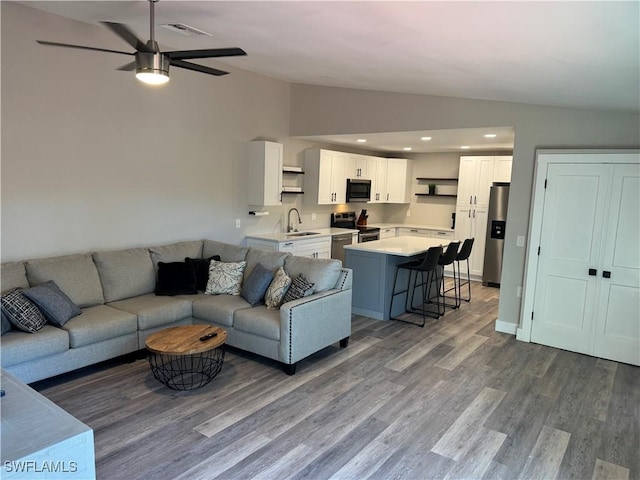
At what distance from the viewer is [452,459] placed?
8.75 feet

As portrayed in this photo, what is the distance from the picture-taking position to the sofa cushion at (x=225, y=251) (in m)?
4.88

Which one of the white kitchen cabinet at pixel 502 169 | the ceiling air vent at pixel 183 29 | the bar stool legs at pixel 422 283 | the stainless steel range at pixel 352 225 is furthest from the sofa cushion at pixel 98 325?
the white kitchen cabinet at pixel 502 169

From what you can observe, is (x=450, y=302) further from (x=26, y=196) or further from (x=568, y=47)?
(x=26, y=196)

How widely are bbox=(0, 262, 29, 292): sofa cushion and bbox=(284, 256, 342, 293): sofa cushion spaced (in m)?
2.31

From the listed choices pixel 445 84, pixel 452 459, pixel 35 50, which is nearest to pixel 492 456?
pixel 452 459

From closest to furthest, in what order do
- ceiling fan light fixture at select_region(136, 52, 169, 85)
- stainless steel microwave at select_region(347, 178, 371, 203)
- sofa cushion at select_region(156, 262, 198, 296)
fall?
ceiling fan light fixture at select_region(136, 52, 169, 85)
sofa cushion at select_region(156, 262, 198, 296)
stainless steel microwave at select_region(347, 178, 371, 203)

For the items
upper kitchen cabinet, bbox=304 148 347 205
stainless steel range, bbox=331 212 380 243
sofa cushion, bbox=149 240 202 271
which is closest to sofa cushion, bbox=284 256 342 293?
sofa cushion, bbox=149 240 202 271

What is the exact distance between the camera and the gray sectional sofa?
3.32 m

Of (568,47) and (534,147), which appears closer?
(568,47)

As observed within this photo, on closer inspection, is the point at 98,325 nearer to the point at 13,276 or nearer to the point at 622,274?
the point at 13,276

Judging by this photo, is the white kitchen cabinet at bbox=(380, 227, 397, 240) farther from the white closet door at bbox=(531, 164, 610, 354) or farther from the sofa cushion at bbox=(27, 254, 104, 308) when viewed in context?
the sofa cushion at bbox=(27, 254, 104, 308)

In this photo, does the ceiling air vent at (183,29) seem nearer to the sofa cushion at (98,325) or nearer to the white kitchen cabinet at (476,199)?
the sofa cushion at (98,325)

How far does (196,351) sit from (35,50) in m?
3.02

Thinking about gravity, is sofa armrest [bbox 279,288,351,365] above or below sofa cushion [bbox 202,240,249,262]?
below
